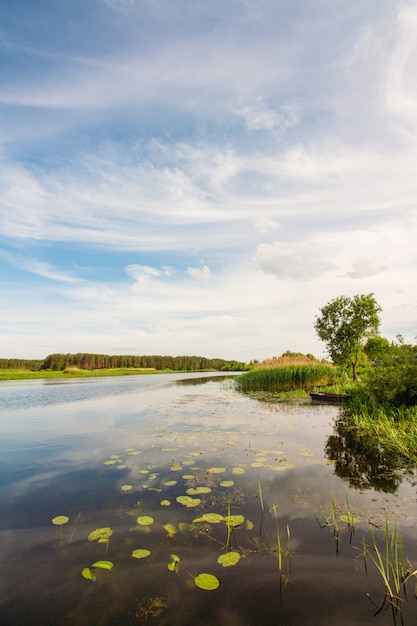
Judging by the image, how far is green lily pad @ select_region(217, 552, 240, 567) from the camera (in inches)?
151

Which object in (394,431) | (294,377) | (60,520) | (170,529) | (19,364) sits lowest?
(19,364)

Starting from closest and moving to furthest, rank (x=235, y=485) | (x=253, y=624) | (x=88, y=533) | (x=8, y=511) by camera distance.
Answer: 1. (x=253, y=624)
2. (x=88, y=533)
3. (x=8, y=511)
4. (x=235, y=485)

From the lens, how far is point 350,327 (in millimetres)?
35875

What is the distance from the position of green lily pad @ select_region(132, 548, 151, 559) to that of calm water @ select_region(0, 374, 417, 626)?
56mm

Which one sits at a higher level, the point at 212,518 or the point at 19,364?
the point at 212,518

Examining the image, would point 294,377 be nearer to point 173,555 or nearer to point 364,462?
point 364,462

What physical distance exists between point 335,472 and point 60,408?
1795 cm

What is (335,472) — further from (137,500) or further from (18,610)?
(18,610)

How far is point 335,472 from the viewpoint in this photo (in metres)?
7.16

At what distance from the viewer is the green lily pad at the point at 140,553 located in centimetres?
399

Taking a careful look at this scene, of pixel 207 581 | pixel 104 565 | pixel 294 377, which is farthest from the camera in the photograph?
pixel 294 377

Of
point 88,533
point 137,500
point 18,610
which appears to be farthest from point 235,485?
point 18,610

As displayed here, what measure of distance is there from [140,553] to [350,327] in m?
36.4

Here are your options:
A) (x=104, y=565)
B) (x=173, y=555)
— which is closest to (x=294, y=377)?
(x=173, y=555)
